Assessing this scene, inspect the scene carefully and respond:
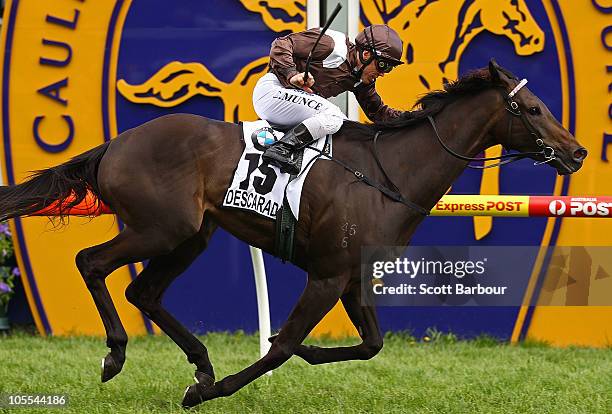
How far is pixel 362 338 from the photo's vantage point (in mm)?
5074

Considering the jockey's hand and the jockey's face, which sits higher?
the jockey's face

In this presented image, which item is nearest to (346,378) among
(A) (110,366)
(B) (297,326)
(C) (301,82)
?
(B) (297,326)

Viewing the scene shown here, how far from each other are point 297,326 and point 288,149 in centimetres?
81

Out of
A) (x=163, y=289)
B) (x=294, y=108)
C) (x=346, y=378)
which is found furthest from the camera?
(x=346, y=378)

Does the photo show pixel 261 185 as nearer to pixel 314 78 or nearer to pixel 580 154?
pixel 314 78

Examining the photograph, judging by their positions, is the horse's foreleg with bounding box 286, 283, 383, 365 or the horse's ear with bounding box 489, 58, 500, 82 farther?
the horse's foreleg with bounding box 286, 283, 383, 365

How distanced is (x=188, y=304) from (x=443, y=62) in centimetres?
249

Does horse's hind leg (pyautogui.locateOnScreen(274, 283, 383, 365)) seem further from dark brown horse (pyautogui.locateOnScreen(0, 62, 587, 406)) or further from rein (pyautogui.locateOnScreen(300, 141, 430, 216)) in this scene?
rein (pyautogui.locateOnScreen(300, 141, 430, 216))

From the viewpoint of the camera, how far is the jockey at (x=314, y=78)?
4918mm

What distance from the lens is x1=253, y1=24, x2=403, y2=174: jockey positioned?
16.1 feet

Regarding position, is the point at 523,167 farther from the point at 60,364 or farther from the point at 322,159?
the point at 60,364

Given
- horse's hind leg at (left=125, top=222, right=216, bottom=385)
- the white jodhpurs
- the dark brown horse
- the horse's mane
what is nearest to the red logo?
the dark brown horse

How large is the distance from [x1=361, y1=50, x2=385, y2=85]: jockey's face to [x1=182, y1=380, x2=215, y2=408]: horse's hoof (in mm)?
1650

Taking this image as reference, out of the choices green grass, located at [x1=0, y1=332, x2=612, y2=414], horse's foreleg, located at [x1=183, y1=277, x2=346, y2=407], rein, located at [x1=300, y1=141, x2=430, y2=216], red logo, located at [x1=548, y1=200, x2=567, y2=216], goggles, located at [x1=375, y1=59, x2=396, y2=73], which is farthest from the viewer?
red logo, located at [x1=548, y1=200, x2=567, y2=216]
